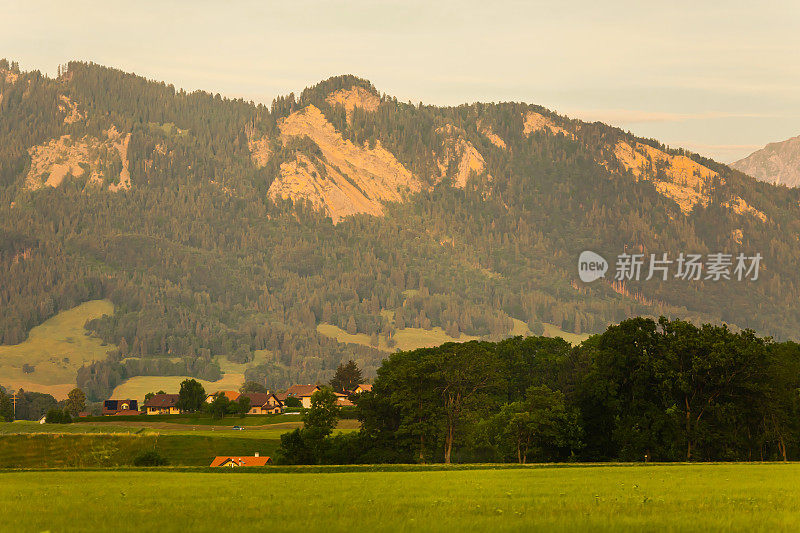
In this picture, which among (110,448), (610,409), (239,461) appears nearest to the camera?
(610,409)

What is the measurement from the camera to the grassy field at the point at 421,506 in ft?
101

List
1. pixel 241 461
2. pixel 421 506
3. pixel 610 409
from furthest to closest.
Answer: pixel 241 461
pixel 610 409
pixel 421 506

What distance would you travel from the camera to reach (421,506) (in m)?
38.3

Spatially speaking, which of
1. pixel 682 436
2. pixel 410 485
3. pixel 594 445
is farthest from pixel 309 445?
pixel 410 485

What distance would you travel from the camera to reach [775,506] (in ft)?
121

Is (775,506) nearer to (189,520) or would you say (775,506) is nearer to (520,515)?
(520,515)

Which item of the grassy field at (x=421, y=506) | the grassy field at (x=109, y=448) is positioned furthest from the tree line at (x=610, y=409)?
the grassy field at (x=421, y=506)

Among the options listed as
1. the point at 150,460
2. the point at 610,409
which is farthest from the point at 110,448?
the point at 610,409

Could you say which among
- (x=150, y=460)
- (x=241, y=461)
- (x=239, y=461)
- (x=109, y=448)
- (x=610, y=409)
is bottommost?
(x=109, y=448)

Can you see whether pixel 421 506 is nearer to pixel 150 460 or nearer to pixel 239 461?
pixel 150 460

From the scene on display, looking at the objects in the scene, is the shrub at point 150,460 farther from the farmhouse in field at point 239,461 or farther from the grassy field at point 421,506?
the grassy field at point 421,506

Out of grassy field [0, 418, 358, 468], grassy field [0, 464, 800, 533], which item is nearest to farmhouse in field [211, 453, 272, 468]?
grassy field [0, 418, 358, 468]

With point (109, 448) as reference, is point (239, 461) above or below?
above

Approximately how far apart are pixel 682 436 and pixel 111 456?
291 ft
